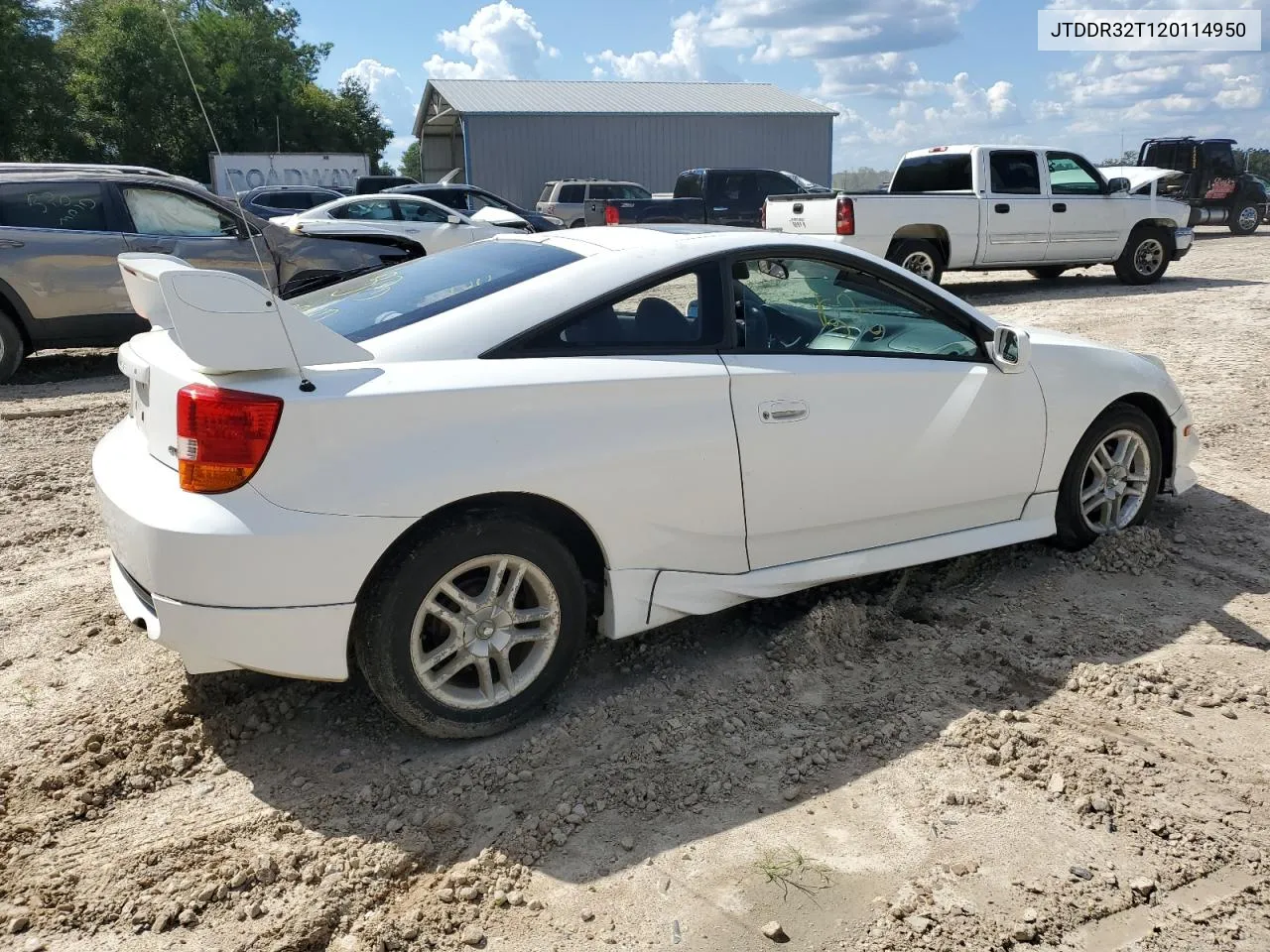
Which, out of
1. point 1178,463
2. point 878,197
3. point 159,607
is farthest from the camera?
point 878,197

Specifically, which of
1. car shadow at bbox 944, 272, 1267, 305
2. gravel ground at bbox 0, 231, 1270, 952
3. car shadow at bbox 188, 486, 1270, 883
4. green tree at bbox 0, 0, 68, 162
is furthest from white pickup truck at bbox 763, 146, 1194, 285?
green tree at bbox 0, 0, 68, 162

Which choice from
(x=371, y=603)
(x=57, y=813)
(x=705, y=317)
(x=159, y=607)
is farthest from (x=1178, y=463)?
(x=57, y=813)

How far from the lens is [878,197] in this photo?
12.4 meters

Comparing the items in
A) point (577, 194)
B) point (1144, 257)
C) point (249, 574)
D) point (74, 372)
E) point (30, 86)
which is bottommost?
point (249, 574)

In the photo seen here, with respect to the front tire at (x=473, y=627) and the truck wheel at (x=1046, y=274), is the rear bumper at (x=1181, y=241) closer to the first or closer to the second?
the truck wheel at (x=1046, y=274)

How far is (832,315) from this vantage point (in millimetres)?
4016

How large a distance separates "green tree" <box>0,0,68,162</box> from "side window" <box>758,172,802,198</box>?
33.1 meters

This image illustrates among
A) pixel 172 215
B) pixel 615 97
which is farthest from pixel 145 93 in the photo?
pixel 172 215

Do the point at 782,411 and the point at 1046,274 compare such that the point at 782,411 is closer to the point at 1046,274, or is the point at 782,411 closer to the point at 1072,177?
the point at 1072,177

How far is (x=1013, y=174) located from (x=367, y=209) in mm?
9596

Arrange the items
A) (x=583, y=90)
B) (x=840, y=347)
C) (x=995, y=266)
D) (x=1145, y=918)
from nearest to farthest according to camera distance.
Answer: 1. (x=1145, y=918)
2. (x=840, y=347)
3. (x=995, y=266)
4. (x=583, y=90)

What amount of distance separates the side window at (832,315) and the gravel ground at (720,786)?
1.04 metres

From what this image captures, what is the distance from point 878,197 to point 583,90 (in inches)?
1148

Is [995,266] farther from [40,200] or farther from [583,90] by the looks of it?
[583,90]
